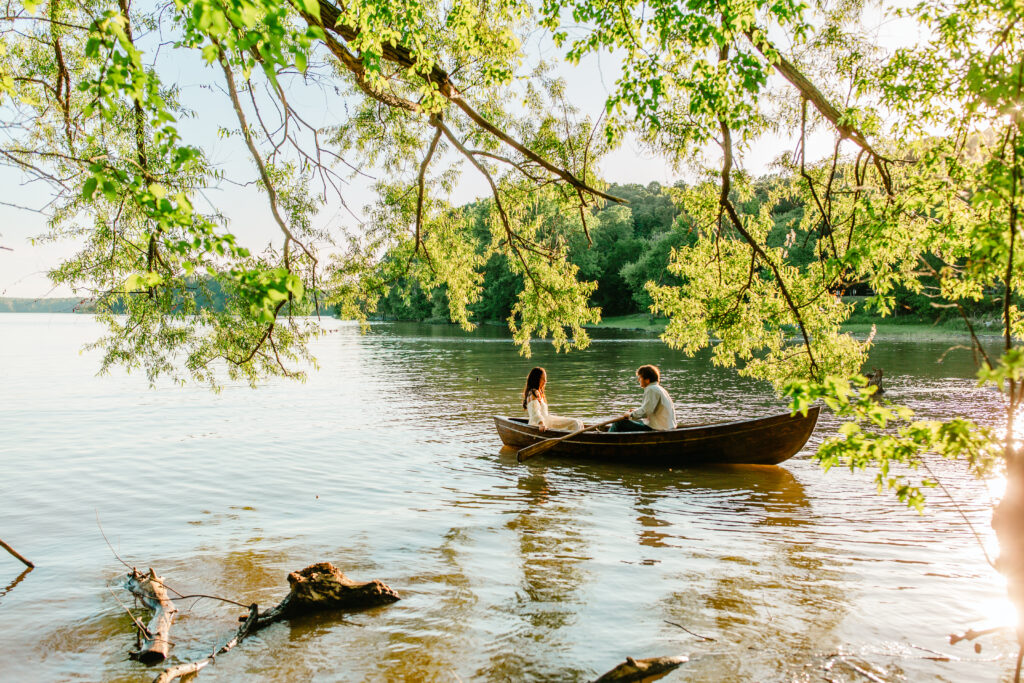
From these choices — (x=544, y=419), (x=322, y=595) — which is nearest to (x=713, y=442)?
(x=544, y=419)

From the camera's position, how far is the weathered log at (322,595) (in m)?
6.06

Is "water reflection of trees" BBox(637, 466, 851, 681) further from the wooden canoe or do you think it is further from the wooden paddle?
the wooden paddle

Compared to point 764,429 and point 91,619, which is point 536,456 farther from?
point 91,619

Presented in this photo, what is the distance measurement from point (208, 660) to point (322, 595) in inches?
42.8

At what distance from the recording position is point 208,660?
5.30m

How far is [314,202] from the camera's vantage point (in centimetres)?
920

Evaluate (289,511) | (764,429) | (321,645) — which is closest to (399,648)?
(321,645)

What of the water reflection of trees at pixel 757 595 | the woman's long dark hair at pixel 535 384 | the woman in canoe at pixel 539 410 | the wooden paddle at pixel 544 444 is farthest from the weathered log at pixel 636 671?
the woman's long dark hair at pixel 535 384

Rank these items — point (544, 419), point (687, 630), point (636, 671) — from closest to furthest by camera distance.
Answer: point (636, 671) → point (687, 630) → point (544, 419)

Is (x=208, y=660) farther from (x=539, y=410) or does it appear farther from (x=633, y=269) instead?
(x=633, y=269)

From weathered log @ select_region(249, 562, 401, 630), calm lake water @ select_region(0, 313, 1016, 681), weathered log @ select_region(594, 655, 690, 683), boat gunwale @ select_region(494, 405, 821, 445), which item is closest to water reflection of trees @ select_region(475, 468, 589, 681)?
calm lake water @ select_region(0, 313, 1016, 681)

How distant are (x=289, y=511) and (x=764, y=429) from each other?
8112 millimetres

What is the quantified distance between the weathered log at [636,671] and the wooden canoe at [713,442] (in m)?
7.56

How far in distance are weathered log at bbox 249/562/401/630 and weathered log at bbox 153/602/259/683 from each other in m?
0.12
